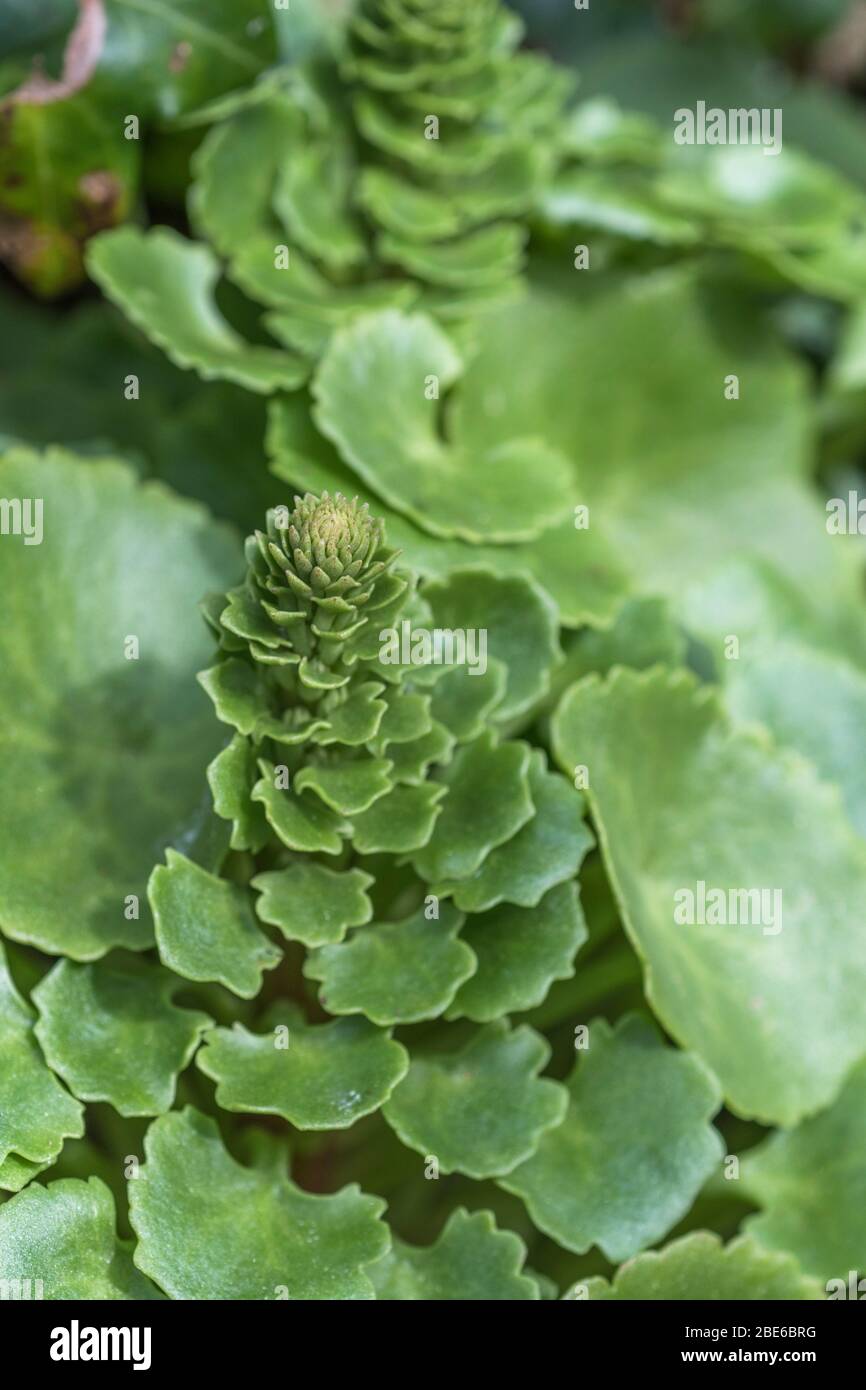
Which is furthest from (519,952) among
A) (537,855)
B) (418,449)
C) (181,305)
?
(181,305)

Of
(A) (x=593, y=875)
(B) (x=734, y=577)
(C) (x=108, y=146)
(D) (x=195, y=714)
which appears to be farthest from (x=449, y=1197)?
(C) (x=108, y=146)

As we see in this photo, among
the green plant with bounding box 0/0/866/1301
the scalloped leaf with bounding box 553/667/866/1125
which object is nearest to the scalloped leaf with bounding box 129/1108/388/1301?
the green plant with bounding box 0/0/866/1301

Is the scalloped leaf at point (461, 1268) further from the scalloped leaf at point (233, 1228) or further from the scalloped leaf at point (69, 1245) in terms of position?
the scalloped leaf at point (69, 1245)

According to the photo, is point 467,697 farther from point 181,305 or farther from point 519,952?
point 181,305

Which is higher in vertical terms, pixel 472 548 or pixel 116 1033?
pixel 472 548

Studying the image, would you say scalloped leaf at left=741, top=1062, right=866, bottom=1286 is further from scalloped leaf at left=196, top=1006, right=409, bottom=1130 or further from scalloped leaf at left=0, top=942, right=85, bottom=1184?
scalloped leaf at left=0, top=942, right=85, bottom=1184

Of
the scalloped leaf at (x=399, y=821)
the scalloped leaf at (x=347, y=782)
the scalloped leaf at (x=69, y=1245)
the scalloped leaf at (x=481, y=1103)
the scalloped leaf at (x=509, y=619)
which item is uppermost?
the scalloped leaf at (x=509, y=619)

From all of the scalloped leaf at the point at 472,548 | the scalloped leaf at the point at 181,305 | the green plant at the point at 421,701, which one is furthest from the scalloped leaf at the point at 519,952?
the scalloped leaf at the point at 181,305
